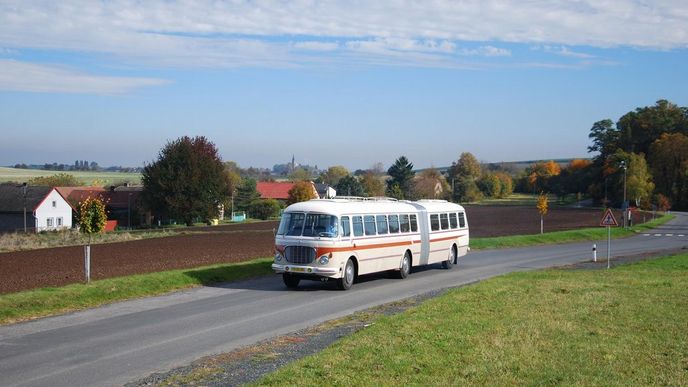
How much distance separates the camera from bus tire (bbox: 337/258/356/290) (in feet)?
71.8

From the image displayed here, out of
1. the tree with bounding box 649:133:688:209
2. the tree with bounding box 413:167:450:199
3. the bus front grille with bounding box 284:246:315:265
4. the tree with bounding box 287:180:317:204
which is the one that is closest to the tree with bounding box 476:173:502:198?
the tree with bounding box 413:167:450:199

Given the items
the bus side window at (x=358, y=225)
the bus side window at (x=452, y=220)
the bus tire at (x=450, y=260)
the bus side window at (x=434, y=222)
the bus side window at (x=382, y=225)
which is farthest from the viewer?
the bus side window at (x=452, y=220)

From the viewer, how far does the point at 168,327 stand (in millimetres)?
14617

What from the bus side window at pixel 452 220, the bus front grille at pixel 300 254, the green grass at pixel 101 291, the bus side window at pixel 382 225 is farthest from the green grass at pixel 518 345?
the bus side window at pixel 452 220

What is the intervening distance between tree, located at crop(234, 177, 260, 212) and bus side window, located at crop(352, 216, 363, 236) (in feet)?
289

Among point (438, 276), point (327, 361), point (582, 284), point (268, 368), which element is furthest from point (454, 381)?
point (438, 276)

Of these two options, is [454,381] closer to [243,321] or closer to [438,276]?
[243,321]

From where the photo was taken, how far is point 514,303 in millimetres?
16094

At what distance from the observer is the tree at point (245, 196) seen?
112 m

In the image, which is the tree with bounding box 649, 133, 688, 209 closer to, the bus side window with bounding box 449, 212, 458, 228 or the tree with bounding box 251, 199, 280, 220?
the tree with bounding box 251, 199, 280, 220

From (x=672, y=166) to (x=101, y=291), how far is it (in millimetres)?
113719

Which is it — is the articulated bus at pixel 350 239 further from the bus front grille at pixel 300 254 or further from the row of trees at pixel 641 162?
the row of trees at pixel 641 162

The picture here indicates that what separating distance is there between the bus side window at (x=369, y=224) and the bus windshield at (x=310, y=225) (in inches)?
68.6

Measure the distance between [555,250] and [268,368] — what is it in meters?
36.0
